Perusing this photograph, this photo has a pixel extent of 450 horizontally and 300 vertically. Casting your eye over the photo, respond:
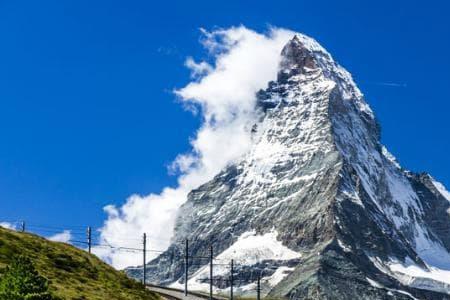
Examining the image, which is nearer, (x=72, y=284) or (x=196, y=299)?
(x=72, y=284)

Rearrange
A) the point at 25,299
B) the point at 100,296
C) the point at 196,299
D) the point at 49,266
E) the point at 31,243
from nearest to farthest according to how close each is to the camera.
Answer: the point at 25,299
the point at 100,296
the point at 49,266
the point at 31,243
the point at 196,299

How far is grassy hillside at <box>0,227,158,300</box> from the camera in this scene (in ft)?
297

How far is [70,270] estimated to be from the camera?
100 metres

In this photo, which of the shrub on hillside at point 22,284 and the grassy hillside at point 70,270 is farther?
the grassy hillside at point 70,270

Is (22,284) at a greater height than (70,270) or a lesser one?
lesser

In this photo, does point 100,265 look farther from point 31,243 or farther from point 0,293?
point 0,293

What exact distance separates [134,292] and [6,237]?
1605cm

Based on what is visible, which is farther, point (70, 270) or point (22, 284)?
point (70, 270)

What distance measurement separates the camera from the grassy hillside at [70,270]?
90.6 m

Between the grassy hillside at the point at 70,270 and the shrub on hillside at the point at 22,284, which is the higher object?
the grassy hillside at the point at 70,270

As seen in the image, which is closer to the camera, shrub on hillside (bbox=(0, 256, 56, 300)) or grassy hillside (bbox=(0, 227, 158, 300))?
shrub on hillside (bbox=(0, 256, 56, 300))

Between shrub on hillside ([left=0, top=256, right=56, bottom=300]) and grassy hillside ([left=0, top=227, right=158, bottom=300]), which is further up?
grassy hillside ([left=0, top=227, right=158, bottom=300])

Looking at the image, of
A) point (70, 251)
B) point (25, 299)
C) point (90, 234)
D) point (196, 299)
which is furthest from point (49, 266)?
point (196, 299)

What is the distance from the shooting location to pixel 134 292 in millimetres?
103562
